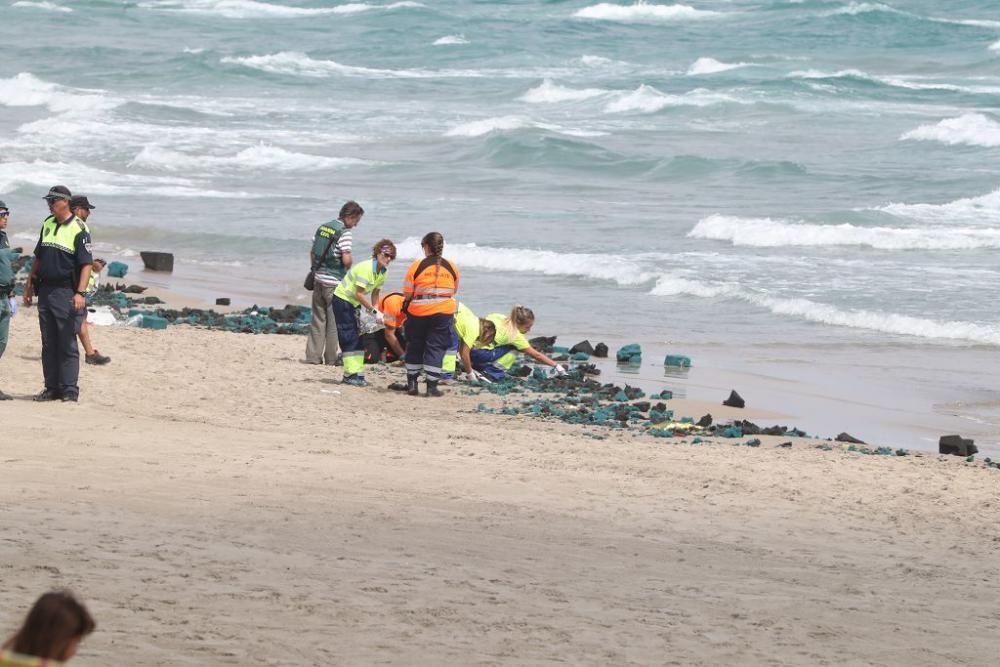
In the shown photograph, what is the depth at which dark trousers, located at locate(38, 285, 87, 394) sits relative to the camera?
420 inches

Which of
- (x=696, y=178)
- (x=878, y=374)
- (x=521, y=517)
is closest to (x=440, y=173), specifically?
(x=696, y=178)

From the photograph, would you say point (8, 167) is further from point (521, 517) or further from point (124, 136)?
point (521, 517)

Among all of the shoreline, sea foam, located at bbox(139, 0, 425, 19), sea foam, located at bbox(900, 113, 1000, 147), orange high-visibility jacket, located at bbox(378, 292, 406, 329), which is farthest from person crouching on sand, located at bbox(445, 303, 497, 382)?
sea foam, located at bbox(139, 0, 425, 19)

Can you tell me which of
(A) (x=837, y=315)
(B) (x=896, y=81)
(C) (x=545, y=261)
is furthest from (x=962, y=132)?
(A) (x=837, y=315)

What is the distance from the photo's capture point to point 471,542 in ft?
25.5

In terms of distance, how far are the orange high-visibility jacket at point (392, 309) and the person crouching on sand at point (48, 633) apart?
417 inches

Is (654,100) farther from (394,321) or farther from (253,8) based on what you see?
(394,321)

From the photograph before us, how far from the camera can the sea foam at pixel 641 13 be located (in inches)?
2938

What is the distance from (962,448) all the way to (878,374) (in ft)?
13.2

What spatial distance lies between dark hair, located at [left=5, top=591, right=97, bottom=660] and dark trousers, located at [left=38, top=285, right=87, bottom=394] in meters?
7.55

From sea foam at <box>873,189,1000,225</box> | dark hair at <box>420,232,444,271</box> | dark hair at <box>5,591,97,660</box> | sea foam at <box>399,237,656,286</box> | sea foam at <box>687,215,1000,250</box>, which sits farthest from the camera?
sea foam at <box>873,189,1000,225</box>

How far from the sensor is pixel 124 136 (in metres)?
37.8

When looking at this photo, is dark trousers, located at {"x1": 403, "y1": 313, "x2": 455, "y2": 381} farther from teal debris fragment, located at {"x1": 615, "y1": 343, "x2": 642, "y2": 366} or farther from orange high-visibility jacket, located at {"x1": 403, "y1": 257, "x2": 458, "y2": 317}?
teal debris fragment, located at {"x1": 615, "y1": 343, "x2": 642, "y2": 366}

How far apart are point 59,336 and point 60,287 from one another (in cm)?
34
